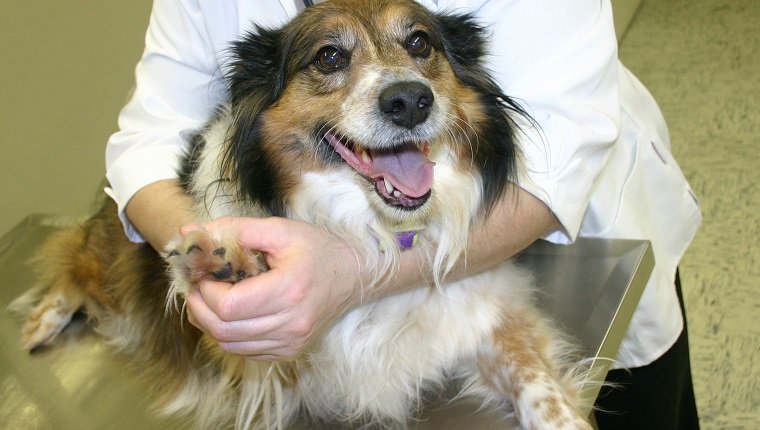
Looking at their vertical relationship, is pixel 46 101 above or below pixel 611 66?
below

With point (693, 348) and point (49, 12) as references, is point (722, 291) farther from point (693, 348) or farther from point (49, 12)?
point (49, 12)

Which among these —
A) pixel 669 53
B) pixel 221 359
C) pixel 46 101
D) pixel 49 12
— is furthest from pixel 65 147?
pixel 669 53

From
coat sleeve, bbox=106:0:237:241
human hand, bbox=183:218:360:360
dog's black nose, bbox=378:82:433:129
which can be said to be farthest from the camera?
coat sleeve, bbox=106:0:237:241

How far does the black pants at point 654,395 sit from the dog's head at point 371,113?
87cm

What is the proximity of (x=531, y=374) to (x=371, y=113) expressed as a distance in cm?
67

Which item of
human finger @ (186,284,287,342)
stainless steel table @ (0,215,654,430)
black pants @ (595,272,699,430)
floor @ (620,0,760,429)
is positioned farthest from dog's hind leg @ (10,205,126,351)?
floor @ (620,0,760,429)

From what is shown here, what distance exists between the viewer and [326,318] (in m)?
1.50

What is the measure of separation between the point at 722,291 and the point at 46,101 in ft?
9.70

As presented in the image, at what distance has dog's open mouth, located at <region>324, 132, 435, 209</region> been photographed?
163 cm

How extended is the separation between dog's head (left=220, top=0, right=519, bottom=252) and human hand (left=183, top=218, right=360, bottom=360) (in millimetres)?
219

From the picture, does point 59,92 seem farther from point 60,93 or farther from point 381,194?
point 381,194

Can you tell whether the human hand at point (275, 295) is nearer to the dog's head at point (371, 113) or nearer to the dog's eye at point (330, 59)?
the dog's head at point (371, 113)

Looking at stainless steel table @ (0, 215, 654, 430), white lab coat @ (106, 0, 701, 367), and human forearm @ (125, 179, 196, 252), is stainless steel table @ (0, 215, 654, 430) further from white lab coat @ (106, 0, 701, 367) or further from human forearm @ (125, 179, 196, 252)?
human forearm @ (125, 179, 196, 252)

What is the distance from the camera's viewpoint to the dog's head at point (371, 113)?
1642mm
